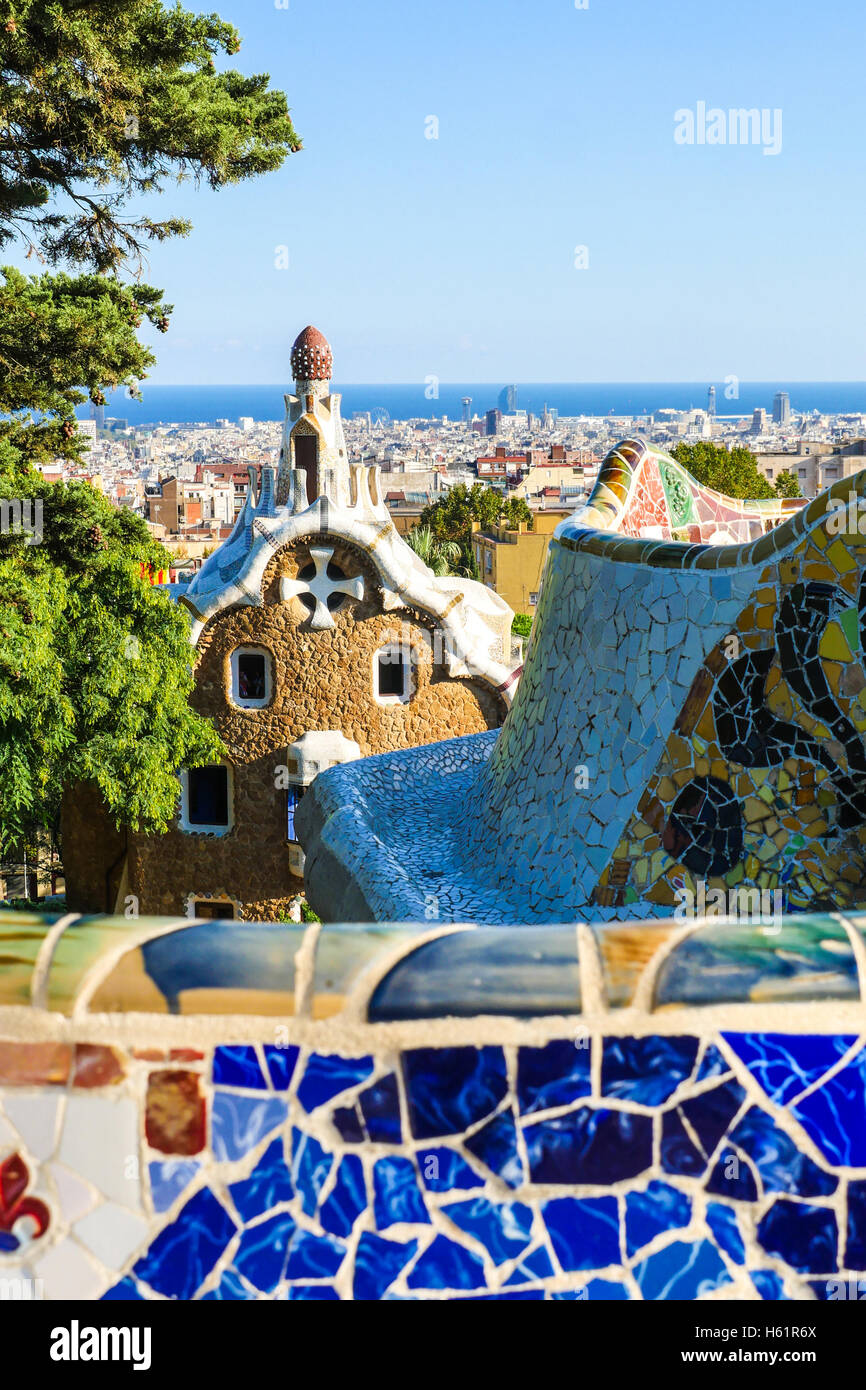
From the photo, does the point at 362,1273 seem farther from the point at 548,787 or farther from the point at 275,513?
the point at 275,513

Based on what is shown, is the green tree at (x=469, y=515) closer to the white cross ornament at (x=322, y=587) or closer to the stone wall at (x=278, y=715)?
the stone wall at (x=278, y=715)

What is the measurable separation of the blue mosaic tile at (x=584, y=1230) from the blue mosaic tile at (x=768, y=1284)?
281 mm

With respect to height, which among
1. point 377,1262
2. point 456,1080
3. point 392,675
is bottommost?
point 392,675

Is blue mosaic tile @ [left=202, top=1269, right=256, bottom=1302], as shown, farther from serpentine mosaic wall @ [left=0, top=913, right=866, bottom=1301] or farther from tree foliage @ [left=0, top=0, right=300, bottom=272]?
tree foliage @ [left=0, top=0, right=300, bottom=272]

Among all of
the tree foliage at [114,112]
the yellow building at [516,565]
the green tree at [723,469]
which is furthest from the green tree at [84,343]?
the yellow building at [516,565]

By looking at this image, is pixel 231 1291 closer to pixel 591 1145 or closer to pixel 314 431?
pixel 591 1145

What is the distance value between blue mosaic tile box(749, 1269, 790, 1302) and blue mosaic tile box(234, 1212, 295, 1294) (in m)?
0.94

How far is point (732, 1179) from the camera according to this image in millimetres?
2854

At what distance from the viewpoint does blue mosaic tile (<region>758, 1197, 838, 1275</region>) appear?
9.40 ft

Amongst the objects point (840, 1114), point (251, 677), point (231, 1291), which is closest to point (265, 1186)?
point (231, 1291)

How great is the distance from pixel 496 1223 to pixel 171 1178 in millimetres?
658

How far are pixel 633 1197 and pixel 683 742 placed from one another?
4384 millimetres

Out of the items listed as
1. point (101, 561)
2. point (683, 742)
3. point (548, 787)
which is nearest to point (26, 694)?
point (101, 561)

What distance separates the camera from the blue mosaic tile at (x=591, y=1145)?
9.32 ft
